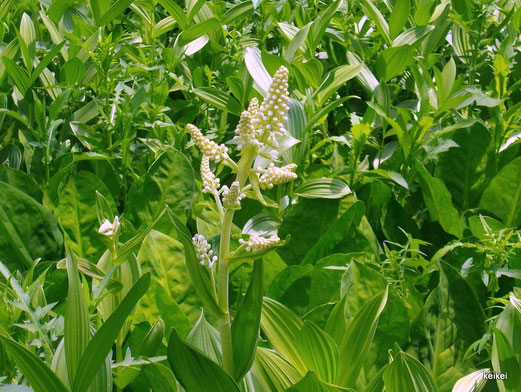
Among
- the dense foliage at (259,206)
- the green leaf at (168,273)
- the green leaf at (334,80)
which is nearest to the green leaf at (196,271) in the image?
the dense foliage at (259,206)

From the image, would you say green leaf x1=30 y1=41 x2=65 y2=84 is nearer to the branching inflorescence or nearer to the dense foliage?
the dense foliage

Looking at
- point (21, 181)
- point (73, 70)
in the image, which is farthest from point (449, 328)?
point (73, 70)

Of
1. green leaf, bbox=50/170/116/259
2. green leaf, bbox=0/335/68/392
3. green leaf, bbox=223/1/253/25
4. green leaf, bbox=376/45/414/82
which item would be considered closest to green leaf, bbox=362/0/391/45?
green leaf, bbox=376/45/414/82

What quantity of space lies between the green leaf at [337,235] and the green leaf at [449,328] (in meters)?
0.28

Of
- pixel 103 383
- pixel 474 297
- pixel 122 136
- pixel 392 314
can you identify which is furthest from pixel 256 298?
pixel 122 136

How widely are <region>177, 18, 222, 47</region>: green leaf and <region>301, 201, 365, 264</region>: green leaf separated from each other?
100 cm

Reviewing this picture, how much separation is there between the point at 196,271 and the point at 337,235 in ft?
2.49

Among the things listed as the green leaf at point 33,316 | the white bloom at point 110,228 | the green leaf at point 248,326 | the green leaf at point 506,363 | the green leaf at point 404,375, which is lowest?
the green leaf at point 506,363

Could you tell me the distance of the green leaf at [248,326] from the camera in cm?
129

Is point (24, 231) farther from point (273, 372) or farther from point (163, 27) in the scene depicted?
point (163, 27)

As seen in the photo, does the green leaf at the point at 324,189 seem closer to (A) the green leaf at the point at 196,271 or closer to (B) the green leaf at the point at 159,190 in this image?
(B) the green leaf at the point at 159,190

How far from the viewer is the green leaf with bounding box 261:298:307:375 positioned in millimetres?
1449

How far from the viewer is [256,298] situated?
129 centimetres

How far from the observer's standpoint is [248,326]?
1.30m
